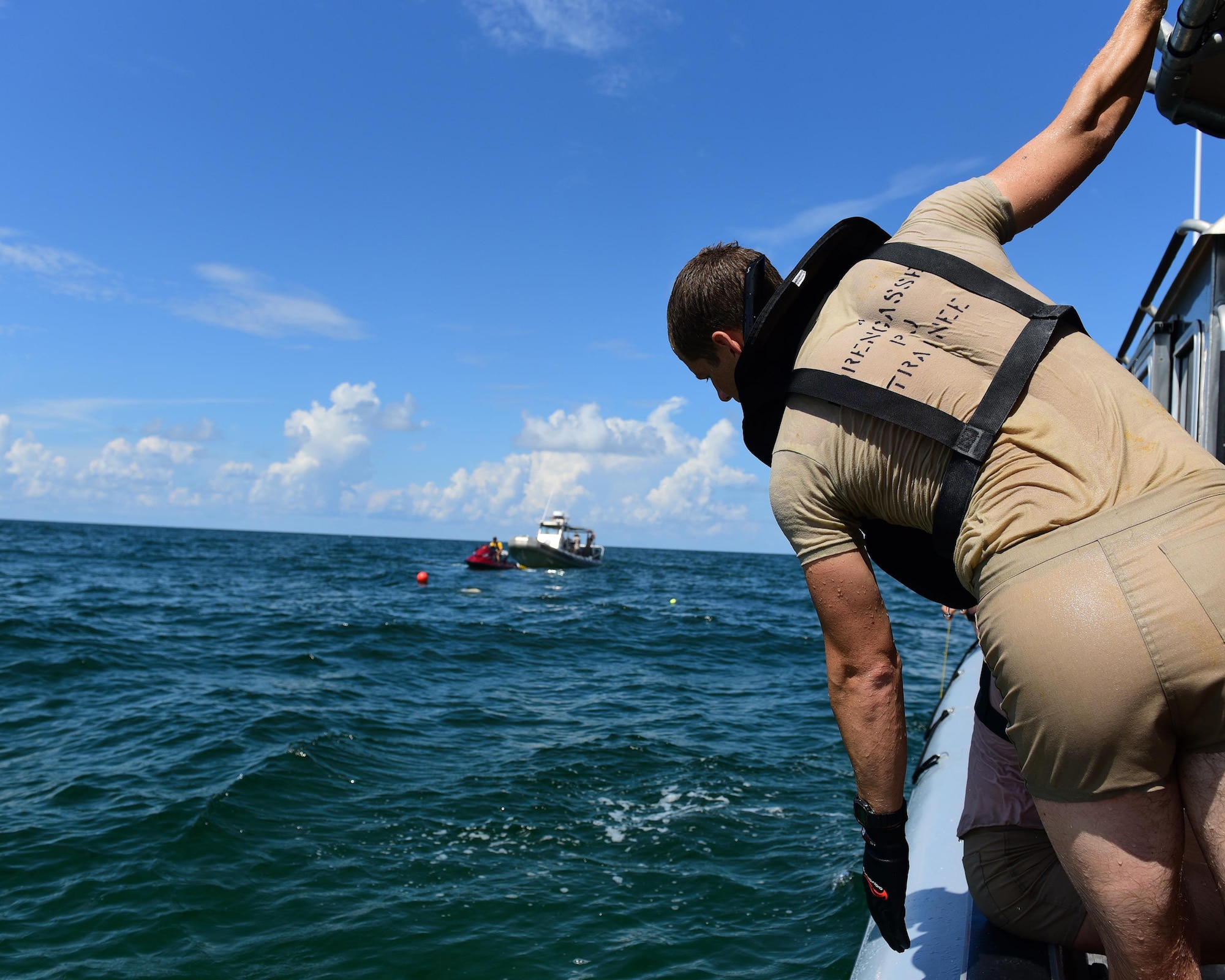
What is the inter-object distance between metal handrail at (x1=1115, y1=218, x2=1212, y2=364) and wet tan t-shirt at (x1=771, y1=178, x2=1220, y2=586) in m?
3.11

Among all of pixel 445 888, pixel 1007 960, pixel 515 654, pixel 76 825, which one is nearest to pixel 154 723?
pixel 76 825

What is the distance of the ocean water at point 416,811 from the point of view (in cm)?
443

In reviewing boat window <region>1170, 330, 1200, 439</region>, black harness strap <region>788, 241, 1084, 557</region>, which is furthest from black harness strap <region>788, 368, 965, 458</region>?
boat window <region>1170, 330, 1200, 439</region>

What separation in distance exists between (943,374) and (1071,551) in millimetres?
342

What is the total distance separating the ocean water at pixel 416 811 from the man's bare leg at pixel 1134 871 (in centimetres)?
332

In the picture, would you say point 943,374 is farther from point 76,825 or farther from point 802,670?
point 802,670

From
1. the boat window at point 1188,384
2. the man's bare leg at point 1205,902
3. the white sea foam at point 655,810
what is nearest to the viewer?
the man's bare leg at point 1205,902

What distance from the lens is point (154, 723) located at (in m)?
8.48

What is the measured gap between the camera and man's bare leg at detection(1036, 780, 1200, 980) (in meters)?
1.21

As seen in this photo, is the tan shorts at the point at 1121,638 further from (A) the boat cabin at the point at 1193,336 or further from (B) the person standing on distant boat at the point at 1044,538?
(A) the boat cabin at the point at 1193,336

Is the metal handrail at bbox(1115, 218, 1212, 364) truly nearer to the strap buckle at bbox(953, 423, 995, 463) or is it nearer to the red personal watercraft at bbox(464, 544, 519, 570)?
the strap buckle at bbox(953, 423, 995, 463)

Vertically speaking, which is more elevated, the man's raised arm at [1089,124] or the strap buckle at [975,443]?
the man's raised arm at [1089,124]

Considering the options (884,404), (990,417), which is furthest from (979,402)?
(884,404)

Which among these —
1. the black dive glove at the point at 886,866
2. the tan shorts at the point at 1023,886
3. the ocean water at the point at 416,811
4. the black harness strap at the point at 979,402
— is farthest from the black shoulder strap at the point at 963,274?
the ocean water at the point at 416,811
